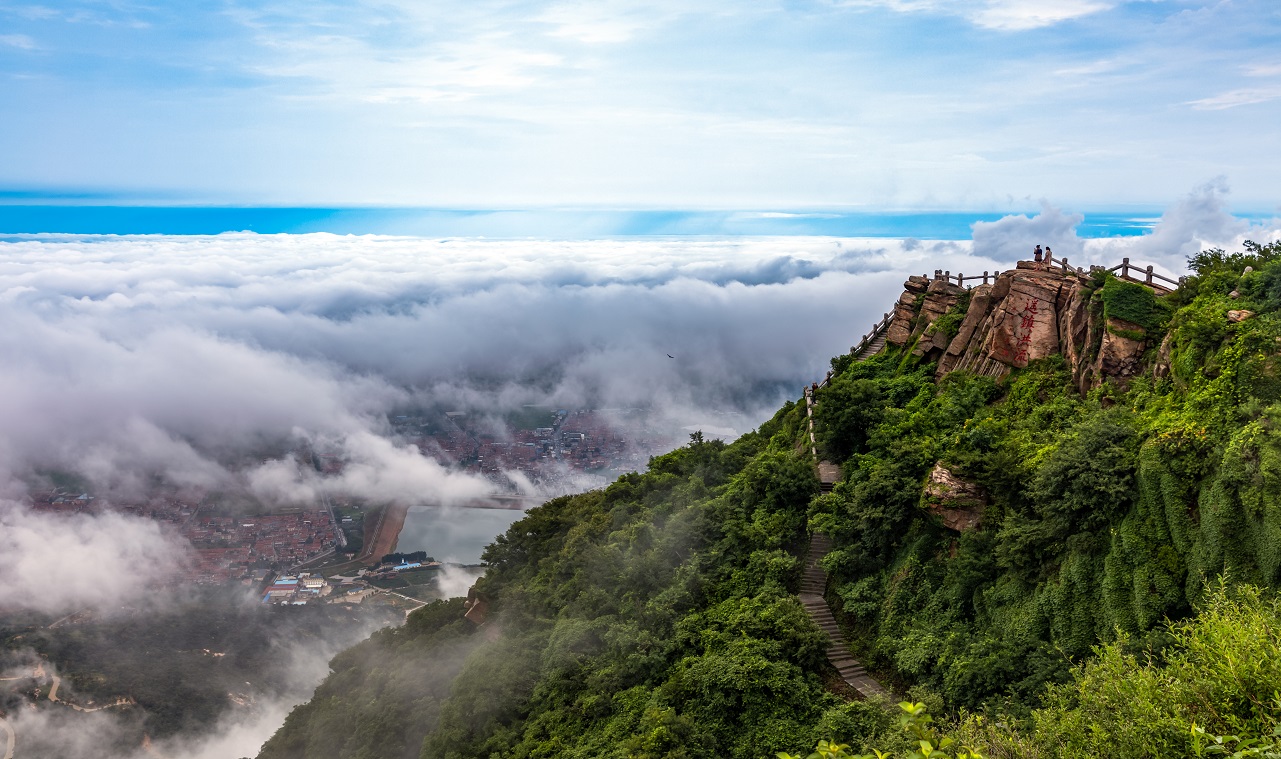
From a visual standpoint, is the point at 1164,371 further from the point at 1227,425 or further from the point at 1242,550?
the point at 1242,550

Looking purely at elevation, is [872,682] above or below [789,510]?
below

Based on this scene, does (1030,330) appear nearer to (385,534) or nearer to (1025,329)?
(1025,329)

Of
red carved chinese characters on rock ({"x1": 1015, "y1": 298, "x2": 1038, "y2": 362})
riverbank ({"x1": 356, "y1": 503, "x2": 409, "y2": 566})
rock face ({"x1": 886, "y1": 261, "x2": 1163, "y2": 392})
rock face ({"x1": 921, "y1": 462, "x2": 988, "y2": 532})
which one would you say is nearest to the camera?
rock face ({"x1": 921, "y1": 462, "x2": 988, "y2": 532})

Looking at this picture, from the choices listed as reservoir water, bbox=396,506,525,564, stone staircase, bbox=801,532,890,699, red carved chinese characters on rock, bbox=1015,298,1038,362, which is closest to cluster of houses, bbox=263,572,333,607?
reservoir water, bbox=396,506,525,564

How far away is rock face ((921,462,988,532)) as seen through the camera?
25125mm

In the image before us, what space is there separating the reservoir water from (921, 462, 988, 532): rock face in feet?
315

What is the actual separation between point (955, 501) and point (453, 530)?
116 m

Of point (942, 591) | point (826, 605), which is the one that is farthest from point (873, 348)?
point (942, 591)

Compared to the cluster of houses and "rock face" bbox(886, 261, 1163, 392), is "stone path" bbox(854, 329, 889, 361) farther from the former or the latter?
the cluster of houses

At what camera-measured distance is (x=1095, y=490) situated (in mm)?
21219

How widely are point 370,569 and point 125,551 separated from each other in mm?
35725

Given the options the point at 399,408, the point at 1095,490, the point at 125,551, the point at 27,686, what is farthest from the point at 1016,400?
the point at 399,408

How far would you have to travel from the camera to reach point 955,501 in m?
25.4

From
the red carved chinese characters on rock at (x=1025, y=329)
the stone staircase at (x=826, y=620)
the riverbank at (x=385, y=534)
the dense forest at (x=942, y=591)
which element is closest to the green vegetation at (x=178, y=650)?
the riverbank at (x=385, y=534)
